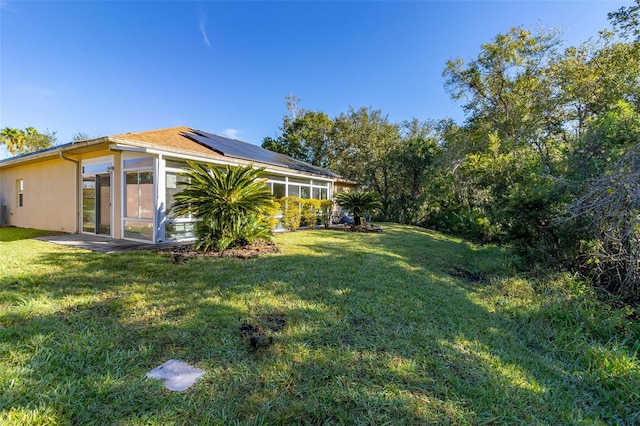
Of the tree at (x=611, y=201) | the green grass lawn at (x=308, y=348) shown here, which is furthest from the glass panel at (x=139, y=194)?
the tree at (x=611, y=201)

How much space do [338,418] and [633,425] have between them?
217cm

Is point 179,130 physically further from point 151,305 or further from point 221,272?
point 151,305

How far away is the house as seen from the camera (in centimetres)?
761

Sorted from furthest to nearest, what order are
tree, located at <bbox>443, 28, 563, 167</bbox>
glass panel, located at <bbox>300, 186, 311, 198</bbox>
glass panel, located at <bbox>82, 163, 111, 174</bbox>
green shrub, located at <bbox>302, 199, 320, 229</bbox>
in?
glass panel, located at <bbox>300, 186, 311, 198</bbox>, tree, located at <bbox>443, 28, 563, 167</bbox>, green shrub, located at <bbox>302, 199, 320, 229</bbox>, glass panel, located at <bbox>82, 163, 111, 174</bbox>

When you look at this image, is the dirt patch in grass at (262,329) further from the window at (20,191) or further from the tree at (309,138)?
the tree at (309,138)

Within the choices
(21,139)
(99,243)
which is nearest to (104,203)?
(99,243)

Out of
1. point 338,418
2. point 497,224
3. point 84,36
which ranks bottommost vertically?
point 338,418

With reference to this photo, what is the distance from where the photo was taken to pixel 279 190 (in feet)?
38.7

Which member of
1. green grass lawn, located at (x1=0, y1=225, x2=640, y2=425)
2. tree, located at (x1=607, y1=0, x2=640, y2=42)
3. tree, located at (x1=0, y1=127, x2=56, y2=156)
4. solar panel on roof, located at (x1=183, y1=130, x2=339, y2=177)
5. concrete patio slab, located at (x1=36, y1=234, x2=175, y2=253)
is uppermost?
tree, located at (x1=607, y1=0, x2=640, y2=42)

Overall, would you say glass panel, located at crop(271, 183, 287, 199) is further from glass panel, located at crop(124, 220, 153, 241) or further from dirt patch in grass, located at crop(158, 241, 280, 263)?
glass panel, located at crop(124, 220, 153, 241)

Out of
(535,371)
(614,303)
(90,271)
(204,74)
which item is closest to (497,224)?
(614,303)

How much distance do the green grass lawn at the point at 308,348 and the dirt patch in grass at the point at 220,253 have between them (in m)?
1.05

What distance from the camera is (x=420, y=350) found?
Answer: 2.72 meters

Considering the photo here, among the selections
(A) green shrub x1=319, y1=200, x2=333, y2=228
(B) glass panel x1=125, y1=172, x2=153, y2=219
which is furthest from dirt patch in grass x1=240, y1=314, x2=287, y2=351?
(A) green shrub x1=319, y1=200, x2=333, y2=228
